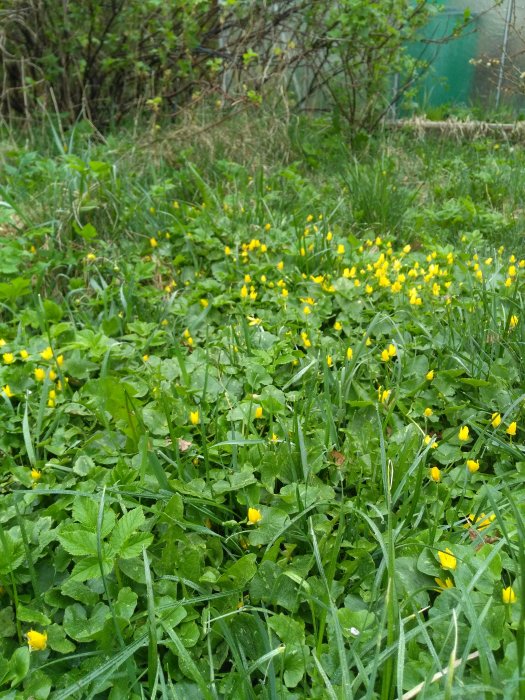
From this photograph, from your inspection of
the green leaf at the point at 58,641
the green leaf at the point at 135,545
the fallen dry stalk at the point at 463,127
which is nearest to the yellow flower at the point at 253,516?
the green leaf at the point at 135,545

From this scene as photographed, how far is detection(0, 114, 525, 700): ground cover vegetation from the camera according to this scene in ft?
4.31

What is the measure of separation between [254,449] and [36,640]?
2.57 ft

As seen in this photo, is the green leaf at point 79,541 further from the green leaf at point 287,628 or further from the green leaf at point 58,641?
the green leaf at point 287,628

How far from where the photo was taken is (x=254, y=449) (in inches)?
74.4

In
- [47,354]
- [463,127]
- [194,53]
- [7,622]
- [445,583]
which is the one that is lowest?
[7,622]

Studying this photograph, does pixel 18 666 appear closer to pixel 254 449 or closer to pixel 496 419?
pixel 254 449

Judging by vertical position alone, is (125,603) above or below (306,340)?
below

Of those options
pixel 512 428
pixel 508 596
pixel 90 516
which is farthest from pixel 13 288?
pixel 508 596

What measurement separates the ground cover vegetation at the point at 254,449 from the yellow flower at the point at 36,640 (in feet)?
0.05

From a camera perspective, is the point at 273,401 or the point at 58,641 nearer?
the point at 58,641

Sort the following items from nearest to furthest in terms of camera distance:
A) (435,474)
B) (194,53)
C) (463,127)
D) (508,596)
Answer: (508,596)
(435,474)
(194,53)
(463,127)

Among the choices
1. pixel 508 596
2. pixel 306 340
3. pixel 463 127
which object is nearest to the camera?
pixel 508 596

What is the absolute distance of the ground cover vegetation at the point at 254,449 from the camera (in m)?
1.31

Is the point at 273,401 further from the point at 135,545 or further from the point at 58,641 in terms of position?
the point at 58,641
